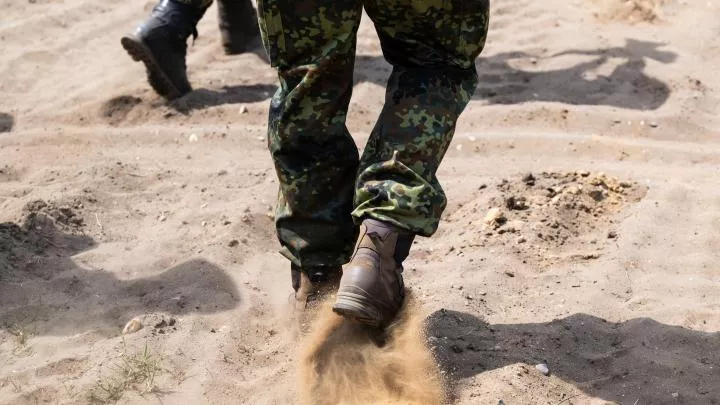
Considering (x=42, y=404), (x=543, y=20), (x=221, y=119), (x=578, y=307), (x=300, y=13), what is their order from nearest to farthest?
(x=300, y=13)
(x=42, y=404)
(x=578, y=307)
(x=221, y=119)
(x=543, y=20)

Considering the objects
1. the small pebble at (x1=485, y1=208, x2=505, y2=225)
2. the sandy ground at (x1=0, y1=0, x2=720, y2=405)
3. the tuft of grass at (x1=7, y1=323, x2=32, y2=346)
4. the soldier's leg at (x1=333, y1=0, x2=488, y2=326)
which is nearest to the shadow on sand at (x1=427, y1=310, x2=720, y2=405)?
the sandy ground at (x1=0, y1=0, x2=720, y2=405)

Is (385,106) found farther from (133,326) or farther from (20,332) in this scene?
(20,332)

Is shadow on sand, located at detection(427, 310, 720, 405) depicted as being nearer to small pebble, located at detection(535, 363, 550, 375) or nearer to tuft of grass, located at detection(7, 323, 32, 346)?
small pebble, located at detection(535, 363, 550, 375)

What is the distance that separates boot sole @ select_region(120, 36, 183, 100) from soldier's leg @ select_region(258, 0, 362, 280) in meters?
2.19

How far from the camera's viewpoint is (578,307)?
2.94 metres

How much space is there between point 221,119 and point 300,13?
2.32 m

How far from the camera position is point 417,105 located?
2475 millimetres

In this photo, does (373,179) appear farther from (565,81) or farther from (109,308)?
(565,81)

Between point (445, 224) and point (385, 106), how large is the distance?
3.75ft

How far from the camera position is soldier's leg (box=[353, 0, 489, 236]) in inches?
94.8

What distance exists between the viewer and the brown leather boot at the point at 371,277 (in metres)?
2.36

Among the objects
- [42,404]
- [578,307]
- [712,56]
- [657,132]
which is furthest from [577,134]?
[42,404]

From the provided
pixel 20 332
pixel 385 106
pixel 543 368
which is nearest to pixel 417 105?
pixel 385 106

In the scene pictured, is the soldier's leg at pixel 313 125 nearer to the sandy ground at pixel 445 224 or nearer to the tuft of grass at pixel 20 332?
the sandy ground at pixel 445 224
